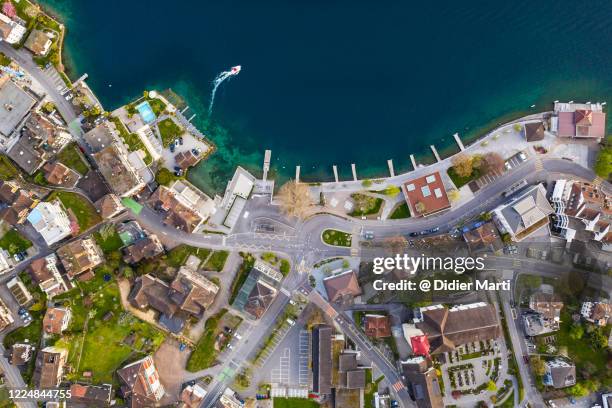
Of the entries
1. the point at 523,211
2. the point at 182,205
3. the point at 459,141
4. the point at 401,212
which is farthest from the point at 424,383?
the point at 182,205

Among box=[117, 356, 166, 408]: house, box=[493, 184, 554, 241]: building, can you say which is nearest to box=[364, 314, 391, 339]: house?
box=[493, 184, 554, 241]: building

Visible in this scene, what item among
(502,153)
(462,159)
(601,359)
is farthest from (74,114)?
(601,359)

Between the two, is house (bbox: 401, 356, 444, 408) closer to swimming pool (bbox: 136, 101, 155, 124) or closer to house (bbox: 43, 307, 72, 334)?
house (bbox: 43, 307, 72, 334)

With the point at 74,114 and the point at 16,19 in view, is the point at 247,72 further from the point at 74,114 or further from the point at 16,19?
the point at 16,19

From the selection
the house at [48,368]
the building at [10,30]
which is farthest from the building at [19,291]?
the building at [10,30]

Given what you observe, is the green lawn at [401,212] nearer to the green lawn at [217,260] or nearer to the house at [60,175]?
the green lawn at [217,260]

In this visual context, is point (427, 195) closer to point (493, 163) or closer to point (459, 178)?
point (459, 178)
